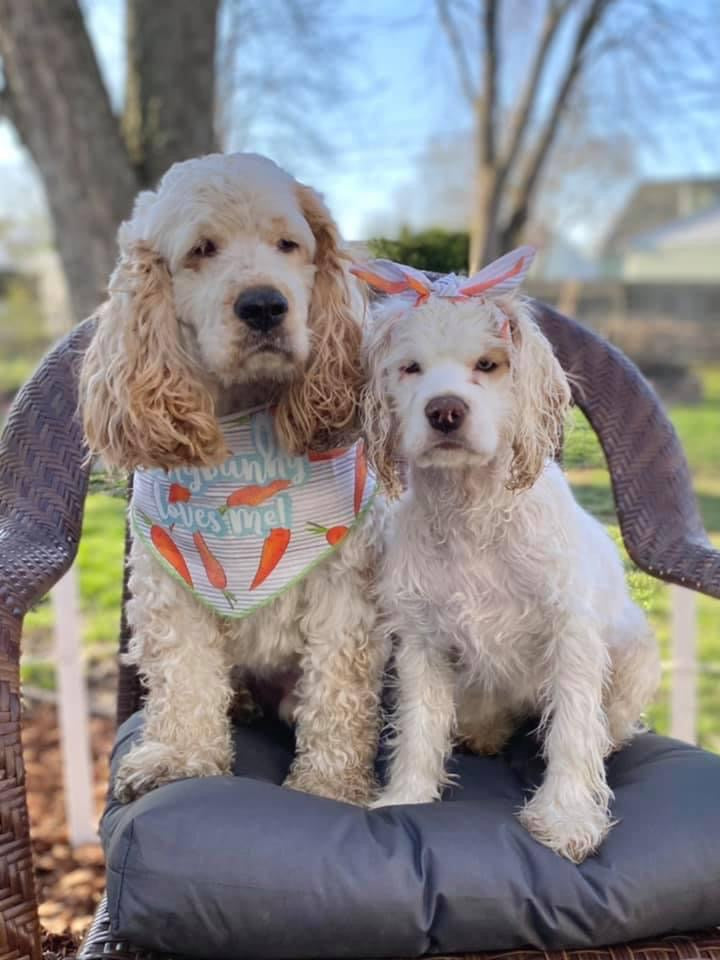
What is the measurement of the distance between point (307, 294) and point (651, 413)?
101 cm

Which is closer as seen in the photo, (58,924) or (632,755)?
(632,755)

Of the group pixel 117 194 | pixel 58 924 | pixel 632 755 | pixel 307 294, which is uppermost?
pixel 117 194

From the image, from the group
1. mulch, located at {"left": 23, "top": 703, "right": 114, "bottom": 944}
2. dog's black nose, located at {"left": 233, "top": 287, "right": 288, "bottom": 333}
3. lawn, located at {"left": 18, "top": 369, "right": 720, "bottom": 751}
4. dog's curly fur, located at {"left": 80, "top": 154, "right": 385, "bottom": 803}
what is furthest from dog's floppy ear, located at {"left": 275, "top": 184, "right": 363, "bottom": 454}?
lawn, located at {"left": 18, "top": 369, "right": 720, "bottom": 751}

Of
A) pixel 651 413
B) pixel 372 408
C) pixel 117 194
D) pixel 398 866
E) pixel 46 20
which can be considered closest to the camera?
pixel 398 866

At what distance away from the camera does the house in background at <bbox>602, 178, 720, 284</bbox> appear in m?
30.3

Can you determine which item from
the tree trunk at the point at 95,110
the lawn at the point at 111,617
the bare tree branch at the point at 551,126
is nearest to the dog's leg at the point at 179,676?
the lawn at the point at 111,617

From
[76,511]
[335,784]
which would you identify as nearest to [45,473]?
[76,511]

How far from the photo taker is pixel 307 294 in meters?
1.91

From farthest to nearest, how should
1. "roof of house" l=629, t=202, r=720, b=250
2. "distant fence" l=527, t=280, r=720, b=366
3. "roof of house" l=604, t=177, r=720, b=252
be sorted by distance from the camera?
"roof of house" l=629, t=202, r=720, b=250 < "roof of house" l=604, t=177, r=720, b=252 < "distant fence" l=527, t=280, r=720, b=366

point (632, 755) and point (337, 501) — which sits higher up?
point (337, 501)

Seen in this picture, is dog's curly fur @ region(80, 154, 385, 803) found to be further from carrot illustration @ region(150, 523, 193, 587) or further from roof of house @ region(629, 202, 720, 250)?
roof of house @ region(629, 202, 720, 250)

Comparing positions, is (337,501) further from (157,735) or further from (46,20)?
(46,20)

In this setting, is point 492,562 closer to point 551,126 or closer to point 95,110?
point 95,110

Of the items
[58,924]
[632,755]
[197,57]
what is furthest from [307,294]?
[197,57]
